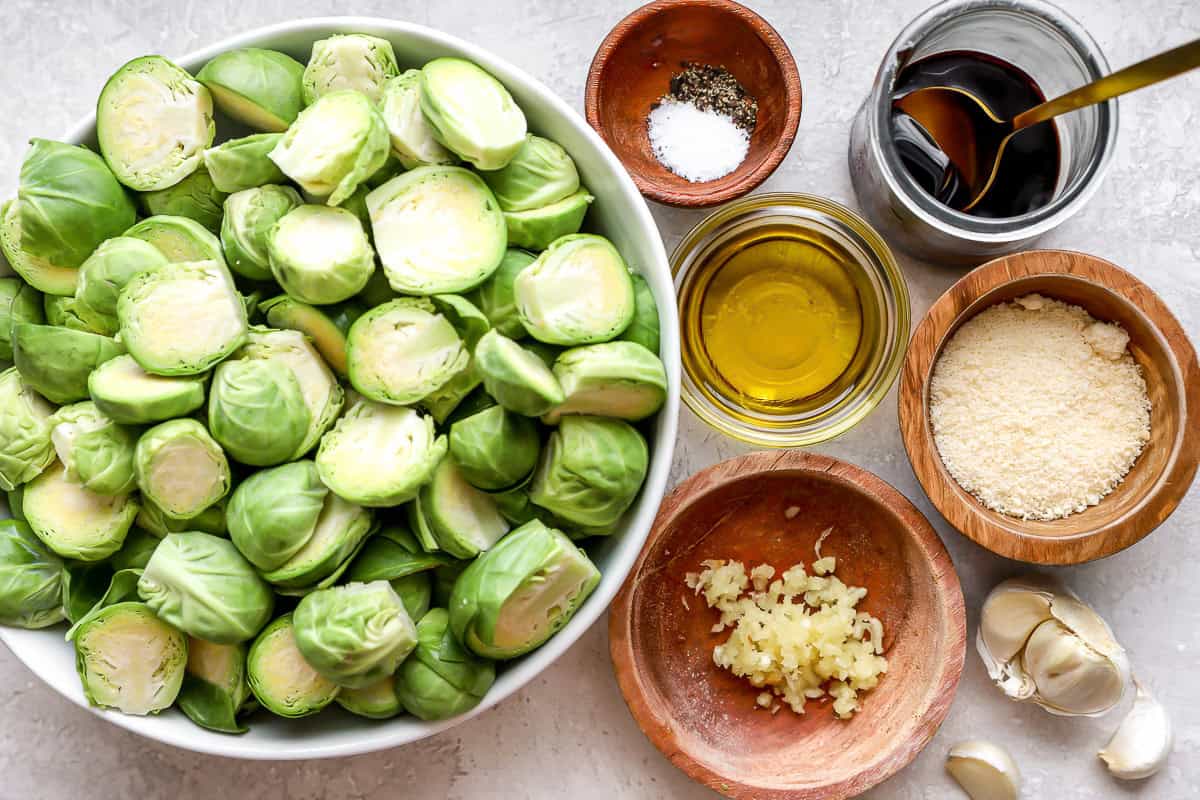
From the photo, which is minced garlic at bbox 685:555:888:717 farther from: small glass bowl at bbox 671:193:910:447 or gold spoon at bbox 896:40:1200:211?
gold spoon at bbox 896:40:1200:211

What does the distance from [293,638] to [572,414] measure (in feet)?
1.53

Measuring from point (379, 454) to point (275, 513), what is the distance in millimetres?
142

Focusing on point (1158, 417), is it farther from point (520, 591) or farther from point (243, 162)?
point (243, 162)

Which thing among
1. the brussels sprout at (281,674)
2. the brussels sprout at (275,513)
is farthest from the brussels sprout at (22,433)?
the brussels sprout at (281,674)

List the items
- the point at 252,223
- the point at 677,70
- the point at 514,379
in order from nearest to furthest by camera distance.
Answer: the point at 514,379 < the point at 252,223 < the point at 677,70

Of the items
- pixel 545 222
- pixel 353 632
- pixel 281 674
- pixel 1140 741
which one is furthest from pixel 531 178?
pixel 1140 741

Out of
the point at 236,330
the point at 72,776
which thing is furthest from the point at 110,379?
the point at 72,776

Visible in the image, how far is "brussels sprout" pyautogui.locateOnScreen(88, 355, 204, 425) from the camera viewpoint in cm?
120

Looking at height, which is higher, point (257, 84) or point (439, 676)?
point (257, 84)

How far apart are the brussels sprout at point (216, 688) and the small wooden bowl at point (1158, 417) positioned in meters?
1.00

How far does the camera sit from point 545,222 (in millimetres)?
1327

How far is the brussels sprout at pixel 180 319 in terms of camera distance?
4.06 feet

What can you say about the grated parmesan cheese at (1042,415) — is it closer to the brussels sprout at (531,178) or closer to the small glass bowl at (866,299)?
the small glass bowl at (866,299)

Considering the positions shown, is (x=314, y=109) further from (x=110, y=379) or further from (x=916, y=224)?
(x=916, y=224)
